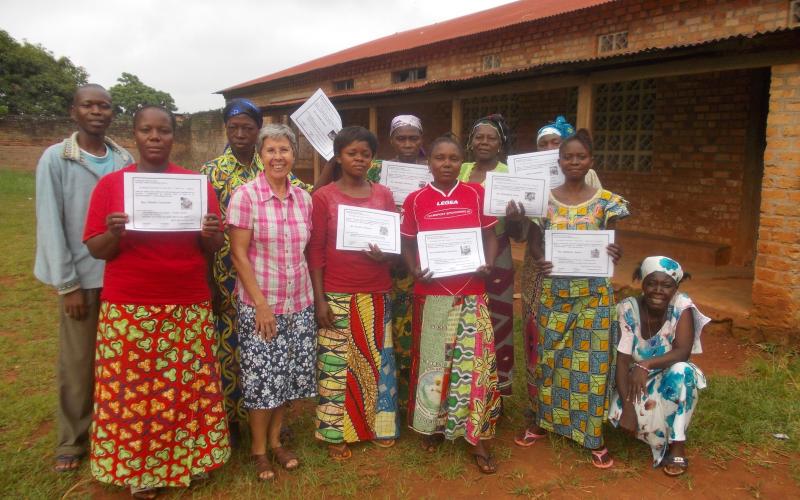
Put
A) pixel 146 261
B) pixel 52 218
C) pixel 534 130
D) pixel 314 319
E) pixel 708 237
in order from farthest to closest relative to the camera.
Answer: pixel 534 130, pixel 708 237, pixel 314 319, pixel 52 218, pixel 146 261

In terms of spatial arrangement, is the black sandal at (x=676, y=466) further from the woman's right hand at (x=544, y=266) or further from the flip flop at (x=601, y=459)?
the woman's right hand at (x=544, y=266)

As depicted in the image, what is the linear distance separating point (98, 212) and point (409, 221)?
149 cm

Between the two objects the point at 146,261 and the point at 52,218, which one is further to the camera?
the point at 52,218

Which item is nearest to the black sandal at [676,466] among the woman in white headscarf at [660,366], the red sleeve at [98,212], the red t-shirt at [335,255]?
the woman in white headscarf at [660,366]

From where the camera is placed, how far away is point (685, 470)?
2928 mm

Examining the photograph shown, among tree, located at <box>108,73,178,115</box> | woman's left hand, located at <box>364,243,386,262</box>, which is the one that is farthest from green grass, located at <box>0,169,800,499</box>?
tree, located at <box>108,73,178,115</box>

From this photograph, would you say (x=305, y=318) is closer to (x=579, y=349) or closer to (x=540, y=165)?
(x=579, y=349)

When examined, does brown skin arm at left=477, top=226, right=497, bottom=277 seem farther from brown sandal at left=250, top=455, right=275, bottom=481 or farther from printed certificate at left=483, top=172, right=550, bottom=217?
brown sandal at left=250, top=455, right=275, bottom=481

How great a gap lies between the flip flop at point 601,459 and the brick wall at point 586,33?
17.3 ft

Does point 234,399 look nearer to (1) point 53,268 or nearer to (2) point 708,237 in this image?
(1) point 53,268

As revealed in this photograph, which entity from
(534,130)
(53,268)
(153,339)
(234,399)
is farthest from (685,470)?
(534,130)

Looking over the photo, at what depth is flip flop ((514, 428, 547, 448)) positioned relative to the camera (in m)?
3.25

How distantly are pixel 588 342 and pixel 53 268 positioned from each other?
272 centimetres

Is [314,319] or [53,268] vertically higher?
[53,268]
